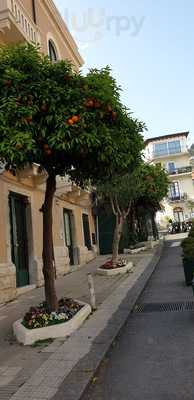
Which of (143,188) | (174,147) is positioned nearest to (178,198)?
(174,147)

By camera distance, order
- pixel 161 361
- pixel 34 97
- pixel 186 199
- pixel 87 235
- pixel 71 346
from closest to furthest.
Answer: pixel 161 361
pixel 71 346
pixel 34 97
pixel 87 235
pixel 186 199

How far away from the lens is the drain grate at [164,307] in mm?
8050

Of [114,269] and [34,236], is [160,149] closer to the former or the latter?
[114,269]

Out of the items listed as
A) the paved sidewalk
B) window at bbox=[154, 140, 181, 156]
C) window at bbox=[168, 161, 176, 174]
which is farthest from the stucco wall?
window at bbox=[154, 140, 181, 156]

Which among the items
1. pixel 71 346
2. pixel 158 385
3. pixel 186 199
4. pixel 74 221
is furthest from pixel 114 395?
pixel 186 199

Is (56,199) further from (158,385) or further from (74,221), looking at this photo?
(158,385)

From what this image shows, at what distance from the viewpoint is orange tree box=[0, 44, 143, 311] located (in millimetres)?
6008

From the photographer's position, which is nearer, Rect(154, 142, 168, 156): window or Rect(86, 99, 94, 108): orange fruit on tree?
Rect(86, 99, 94, 108): orange fruit on tree

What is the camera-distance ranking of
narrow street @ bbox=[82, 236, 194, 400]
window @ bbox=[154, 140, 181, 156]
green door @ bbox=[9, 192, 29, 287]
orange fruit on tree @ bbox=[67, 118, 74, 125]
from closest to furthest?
narrow street @ bbox=[82, 236, 194, 400] → orange fruit on tree @ bbox=[67, 118, 74, 125] → green door @ bbox=[9, 192, 29, 287] → window @ bbox=[154, 140, 181, 156]

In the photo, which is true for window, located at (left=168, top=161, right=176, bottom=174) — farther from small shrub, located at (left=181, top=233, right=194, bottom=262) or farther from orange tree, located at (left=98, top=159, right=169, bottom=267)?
small shrub, located at (left=181, top=233, right=194, bottom=262)

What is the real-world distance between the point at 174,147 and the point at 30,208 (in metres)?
49.2

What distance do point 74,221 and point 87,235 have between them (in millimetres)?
3150

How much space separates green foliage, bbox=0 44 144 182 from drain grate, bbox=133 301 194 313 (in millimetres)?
3078

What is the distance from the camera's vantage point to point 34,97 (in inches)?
248
